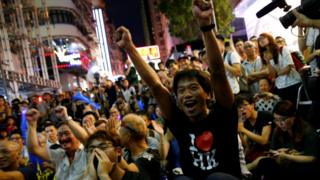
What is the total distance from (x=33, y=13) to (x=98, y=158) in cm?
3498

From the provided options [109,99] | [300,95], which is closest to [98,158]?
[300,95]

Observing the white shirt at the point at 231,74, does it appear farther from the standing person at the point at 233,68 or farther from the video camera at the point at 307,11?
the video camera at the point at 307,11

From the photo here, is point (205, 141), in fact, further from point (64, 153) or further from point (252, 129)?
point (252, 129)

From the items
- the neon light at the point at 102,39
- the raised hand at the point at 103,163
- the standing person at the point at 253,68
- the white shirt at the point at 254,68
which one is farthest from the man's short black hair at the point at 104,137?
the neon light at the point at 102,39

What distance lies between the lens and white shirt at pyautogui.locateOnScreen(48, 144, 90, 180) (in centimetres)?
433

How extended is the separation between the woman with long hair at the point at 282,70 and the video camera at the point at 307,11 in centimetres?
315

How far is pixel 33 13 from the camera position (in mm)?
36625

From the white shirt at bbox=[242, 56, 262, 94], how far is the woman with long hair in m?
0.54

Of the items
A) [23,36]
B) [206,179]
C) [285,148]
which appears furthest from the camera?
[23,36]

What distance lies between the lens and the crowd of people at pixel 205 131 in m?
2.97

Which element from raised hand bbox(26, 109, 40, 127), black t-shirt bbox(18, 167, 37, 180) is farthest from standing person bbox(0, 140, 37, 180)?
raised hand bbox(26, 109, 40, 127)

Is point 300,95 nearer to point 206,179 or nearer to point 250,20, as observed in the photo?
point 206,179

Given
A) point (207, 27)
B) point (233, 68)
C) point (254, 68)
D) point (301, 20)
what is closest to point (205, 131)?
point (207, 27)

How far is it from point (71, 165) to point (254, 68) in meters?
4.09
